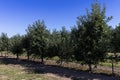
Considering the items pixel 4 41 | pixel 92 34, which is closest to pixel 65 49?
pixel 92 34

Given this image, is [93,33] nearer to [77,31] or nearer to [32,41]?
[77,31]

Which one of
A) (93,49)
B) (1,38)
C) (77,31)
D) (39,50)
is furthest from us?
(1,38)

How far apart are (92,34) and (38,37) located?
13566mm

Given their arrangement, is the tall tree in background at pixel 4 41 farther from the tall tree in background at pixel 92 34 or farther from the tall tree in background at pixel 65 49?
the tall tree in background at pixel 92 34

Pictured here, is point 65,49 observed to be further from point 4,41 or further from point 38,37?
point 4,41

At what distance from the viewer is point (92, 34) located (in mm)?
20750

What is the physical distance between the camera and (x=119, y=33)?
1858cm

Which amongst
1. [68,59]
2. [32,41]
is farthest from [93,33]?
[32,41]

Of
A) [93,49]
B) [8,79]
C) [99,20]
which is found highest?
[99,20]

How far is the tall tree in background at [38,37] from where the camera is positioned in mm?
31875

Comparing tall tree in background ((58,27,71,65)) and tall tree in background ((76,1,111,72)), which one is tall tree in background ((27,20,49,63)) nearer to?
tall tree in background ((58,27,71,65))

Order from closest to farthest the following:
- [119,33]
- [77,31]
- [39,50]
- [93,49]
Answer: [119,33], [93,49], [77,31], [39,50]

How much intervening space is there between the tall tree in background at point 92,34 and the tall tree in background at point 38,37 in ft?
37.2

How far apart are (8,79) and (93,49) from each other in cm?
924
